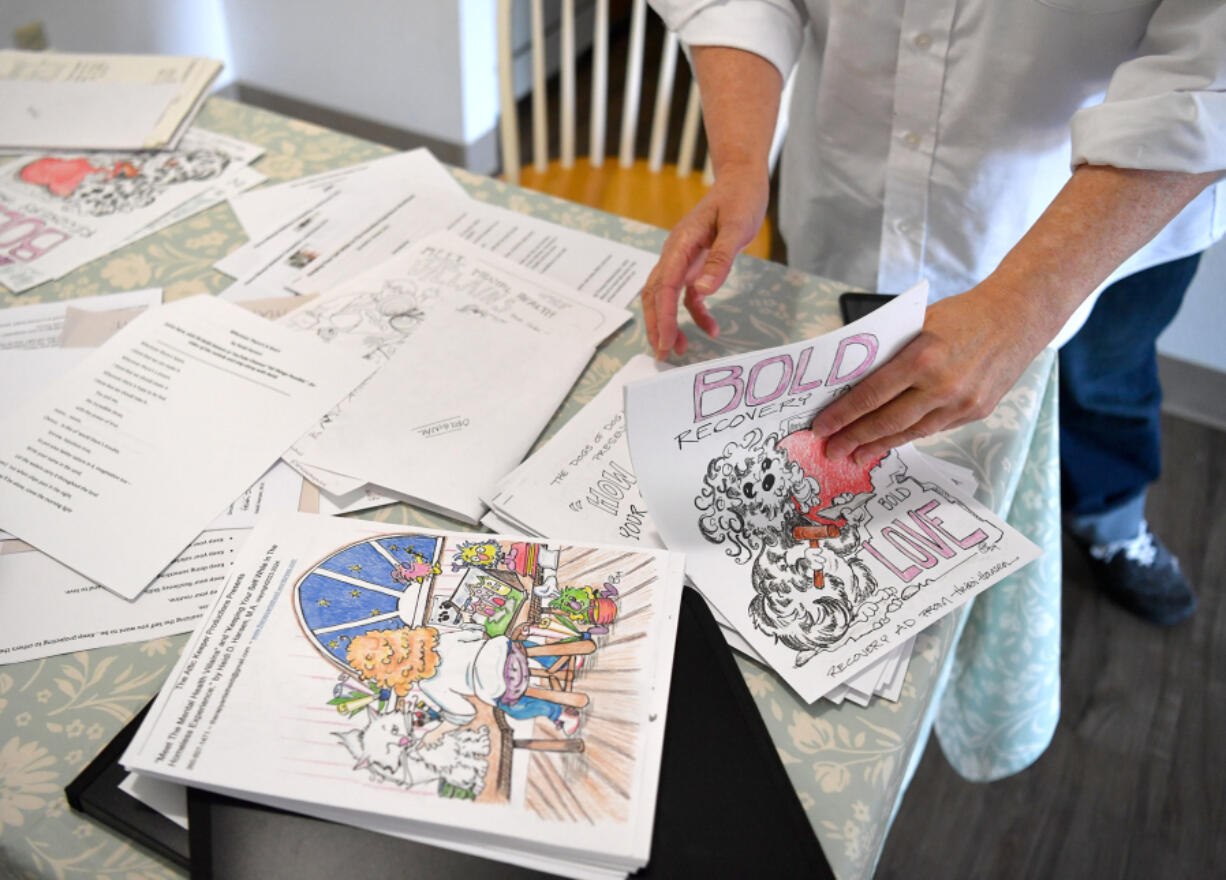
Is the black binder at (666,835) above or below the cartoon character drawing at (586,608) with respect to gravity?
below

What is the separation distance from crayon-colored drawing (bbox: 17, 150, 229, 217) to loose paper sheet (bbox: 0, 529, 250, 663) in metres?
0.51

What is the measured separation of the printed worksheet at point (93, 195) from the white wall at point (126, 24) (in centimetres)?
132

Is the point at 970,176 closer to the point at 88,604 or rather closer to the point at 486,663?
the point at 486,663

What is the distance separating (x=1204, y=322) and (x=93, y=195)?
1.95 metres

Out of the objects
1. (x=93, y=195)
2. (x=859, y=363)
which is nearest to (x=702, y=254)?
(x=859, y=363)

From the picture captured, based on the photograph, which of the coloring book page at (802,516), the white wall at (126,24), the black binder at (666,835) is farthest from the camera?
the white wall at (126,24)

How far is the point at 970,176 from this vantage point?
0.94 m

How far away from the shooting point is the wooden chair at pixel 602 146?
1364 mm

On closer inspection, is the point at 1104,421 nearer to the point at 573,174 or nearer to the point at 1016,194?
the point at 1016,194

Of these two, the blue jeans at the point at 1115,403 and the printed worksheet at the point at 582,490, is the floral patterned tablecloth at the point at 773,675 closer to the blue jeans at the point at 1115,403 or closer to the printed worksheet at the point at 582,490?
the printed worksheet at the point at 582,490

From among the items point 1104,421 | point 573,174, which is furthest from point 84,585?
point 1104,421

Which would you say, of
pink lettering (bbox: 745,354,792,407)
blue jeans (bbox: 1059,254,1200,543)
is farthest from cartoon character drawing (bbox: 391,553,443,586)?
blue jeans (bbox: 1059,254,1200,543)

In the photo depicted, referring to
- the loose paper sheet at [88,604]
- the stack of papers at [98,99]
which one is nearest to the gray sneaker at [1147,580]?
the loose paper sheet at [88,604]

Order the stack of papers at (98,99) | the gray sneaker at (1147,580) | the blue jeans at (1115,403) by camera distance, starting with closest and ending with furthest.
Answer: the stack of papers at (98,99) < the blue jeans at (1115,403) < the gray sneaker at (1147,580)
